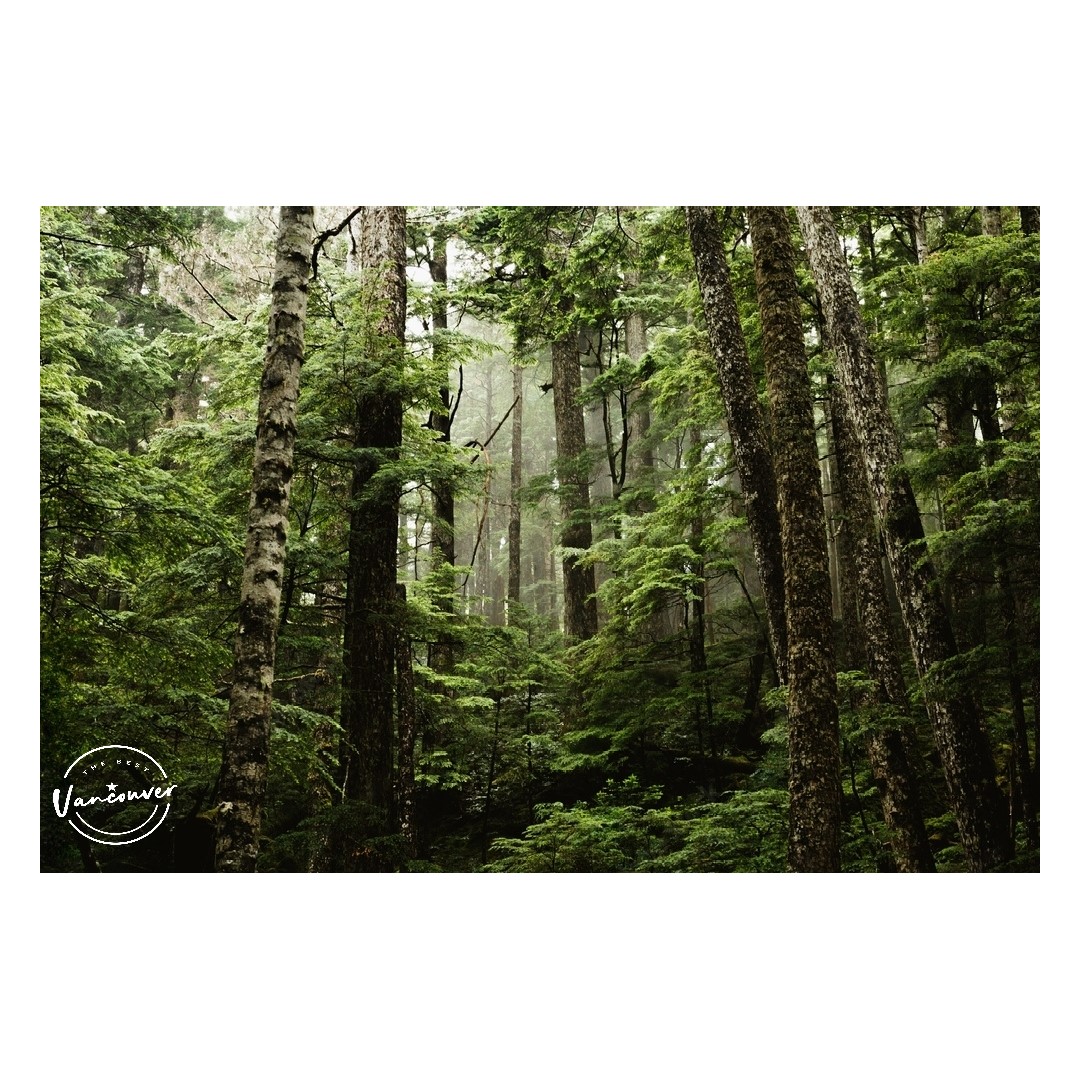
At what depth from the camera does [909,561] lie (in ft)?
17.5

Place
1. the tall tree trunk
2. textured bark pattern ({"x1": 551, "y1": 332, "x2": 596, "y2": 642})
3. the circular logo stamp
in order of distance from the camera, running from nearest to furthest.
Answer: the circular logo stamp < textured bark pattern ({"x1": 551, "y1": 332, "x2": 596, "y2": 642}) < the tall tree trunk

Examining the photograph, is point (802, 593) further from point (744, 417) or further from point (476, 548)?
point (476, 548)

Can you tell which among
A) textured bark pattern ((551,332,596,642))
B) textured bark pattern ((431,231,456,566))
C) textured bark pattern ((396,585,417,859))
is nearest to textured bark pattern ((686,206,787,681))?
textured bark pattern ((431,231,456,566))

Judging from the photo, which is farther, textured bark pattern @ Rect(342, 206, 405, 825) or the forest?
textured bark pattern @ Rect(342, 206, 405, 825)

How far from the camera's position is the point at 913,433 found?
6785mm

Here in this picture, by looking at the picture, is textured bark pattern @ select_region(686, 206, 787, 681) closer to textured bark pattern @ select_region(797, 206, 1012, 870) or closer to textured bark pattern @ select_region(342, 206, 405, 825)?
textured bark pattern @ select_region(797, 206, 1012, 870)

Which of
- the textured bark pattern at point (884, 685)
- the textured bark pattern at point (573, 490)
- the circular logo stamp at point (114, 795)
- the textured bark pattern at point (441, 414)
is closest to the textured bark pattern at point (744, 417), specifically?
the textured bark pattern at point (884, 685)

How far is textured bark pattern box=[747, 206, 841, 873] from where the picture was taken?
4.27 metres

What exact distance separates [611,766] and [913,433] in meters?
3.91

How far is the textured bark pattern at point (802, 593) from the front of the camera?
4266 millimetres

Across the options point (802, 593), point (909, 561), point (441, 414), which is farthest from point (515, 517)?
point (802, 593)

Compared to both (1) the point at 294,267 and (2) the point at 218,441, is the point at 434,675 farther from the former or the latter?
(1) the point at 294,267

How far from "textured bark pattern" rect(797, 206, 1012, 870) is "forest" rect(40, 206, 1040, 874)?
2 centimetres

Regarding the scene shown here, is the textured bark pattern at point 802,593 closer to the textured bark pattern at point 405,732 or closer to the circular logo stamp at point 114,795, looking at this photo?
the textured bark pattern at point 405,732
